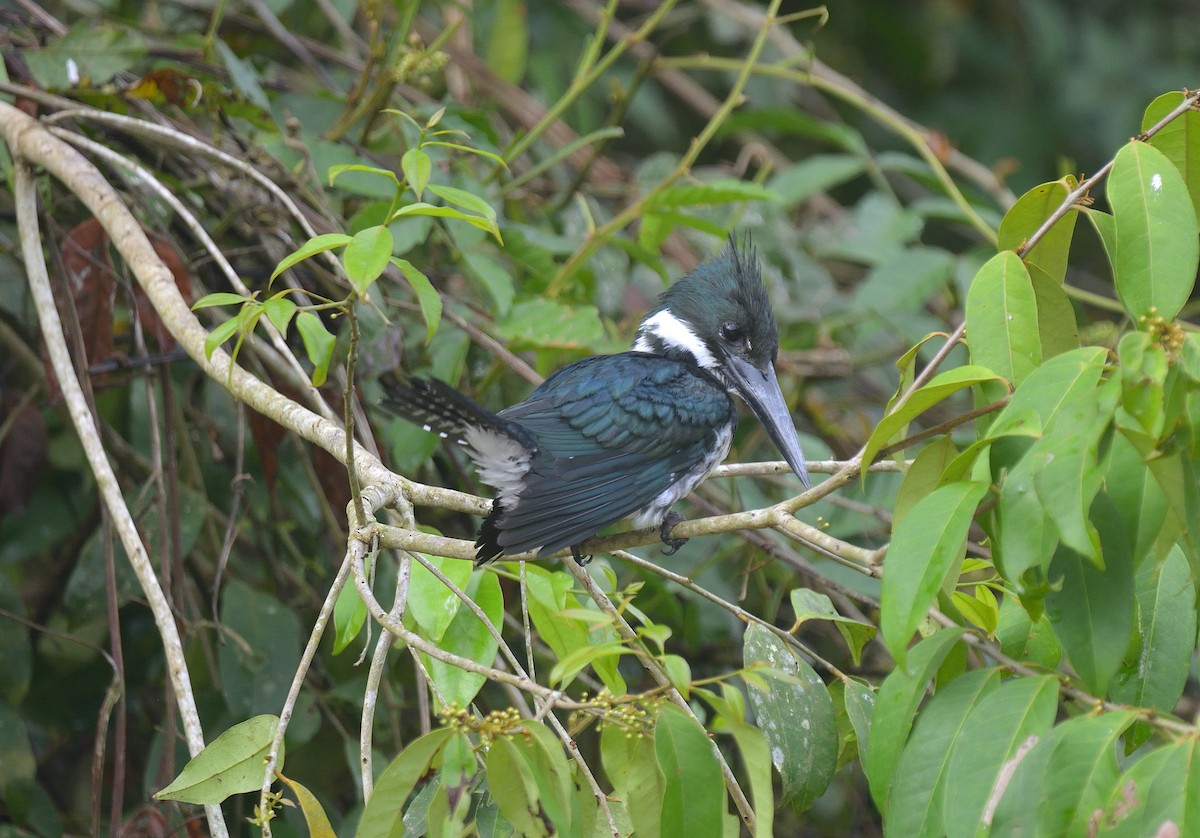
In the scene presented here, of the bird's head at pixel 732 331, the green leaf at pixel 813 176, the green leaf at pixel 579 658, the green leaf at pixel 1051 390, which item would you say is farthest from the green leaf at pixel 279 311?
the green leaf at pixel 813 176

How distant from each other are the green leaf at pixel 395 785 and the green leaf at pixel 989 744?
0.63 m

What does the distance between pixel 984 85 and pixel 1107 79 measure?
→ 2.22 feet

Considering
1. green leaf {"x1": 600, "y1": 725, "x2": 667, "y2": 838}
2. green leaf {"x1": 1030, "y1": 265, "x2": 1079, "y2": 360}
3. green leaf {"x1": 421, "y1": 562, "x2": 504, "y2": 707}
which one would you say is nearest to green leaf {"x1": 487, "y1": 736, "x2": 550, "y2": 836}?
green leaf {"x1": 600, "y1": 725, "x2": 667, "y2": 838}

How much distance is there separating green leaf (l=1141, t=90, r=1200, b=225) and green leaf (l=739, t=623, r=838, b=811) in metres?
0.98

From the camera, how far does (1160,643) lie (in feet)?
5.43

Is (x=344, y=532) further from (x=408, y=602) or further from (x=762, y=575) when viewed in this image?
(x=762, y=575)

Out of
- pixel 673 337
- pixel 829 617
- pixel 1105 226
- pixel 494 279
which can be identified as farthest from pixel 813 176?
pixel 829 617

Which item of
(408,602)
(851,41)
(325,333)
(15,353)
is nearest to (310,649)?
(408,602)

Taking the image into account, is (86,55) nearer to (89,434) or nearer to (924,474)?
(89,434)

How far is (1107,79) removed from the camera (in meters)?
6.06

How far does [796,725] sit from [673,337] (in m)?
1.44

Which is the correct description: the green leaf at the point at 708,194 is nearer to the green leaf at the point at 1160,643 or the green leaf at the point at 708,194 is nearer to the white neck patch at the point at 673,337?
the white neck patch at the point at 673,337

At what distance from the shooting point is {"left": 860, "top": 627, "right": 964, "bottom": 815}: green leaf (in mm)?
1522

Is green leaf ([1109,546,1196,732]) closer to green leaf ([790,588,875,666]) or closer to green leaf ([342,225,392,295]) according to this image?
green leaf ([790,588,875,666])
